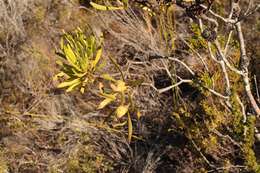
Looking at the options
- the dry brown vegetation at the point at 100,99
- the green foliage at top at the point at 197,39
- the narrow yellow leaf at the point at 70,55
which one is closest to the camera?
the narrow yellow leaf at the point at 70,55

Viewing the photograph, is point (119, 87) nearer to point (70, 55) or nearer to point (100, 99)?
point (70, 55)

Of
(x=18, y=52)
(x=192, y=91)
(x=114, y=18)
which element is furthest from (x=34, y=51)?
(x=192, y=91)

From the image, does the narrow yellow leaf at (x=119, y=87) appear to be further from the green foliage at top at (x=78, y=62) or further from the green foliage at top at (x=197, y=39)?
the green foliage at top at (x=197, y=39)

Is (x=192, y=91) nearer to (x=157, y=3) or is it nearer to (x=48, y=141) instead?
(x=48, y=141)

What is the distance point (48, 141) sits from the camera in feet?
13.4

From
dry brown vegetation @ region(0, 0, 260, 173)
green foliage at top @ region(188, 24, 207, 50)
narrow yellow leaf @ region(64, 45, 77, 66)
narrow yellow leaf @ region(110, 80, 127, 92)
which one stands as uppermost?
narrow yellow leaf @ region(64, 45, 77, 66)

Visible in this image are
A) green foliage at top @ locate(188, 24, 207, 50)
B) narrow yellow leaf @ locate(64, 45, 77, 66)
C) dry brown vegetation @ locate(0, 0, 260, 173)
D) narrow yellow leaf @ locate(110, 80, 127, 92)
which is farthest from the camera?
dry brown vegetation @ locate(0, 0, 260, 173)

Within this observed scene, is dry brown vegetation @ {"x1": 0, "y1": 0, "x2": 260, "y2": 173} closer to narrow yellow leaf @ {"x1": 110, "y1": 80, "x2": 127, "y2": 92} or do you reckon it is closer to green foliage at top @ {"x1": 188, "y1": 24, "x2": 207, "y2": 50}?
green foliage at top @ {"x1": 188, "y1": 24, "x2": 207, "y2": 50}

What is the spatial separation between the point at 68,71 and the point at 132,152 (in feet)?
7.31

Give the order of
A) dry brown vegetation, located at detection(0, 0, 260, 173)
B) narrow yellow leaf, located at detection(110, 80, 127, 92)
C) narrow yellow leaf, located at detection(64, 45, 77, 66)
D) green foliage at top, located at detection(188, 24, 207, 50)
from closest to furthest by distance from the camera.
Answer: narrow yellow leaf, located at detection(110, 80, 127, 92) < narrow yellow leaf, located at detection(64, 45, 77, 66) < green foliage at top, located at detection(188, 24, 207, 50) < dry brown vegetation, located at detection(0, 0, 260, 173)

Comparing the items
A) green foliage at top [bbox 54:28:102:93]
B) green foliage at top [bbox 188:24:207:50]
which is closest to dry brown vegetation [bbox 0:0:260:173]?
green foliage at top [bbox 188:24:207:50]

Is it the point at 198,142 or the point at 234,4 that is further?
the point at 198,142

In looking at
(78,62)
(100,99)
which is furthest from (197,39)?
(100,99)

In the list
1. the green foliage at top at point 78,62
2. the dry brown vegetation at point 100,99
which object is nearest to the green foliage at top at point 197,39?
the dry brown vegetation at point 100,99
